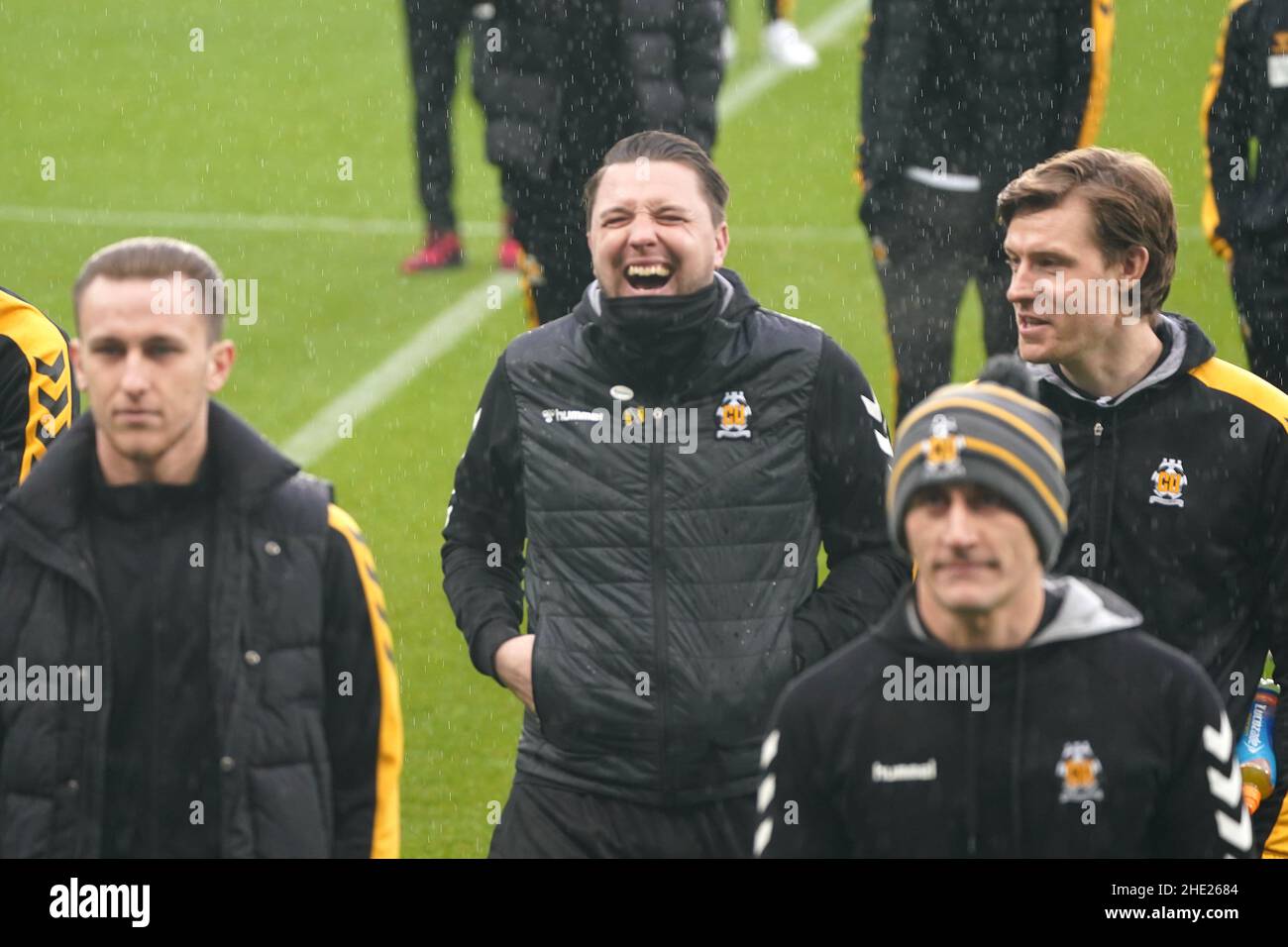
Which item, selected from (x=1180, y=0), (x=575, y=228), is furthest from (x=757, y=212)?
(x=575, y=228)

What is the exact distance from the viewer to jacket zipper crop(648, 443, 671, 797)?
16.2 feet

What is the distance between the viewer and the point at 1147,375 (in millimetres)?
5016

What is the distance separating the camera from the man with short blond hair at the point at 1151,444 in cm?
495

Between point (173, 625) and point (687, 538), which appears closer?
point (173, 625)

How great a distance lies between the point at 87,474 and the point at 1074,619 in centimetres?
176

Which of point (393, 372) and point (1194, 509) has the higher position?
point (393, 372)

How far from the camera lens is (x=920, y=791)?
3.89 meters

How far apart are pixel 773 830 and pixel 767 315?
5.37 ft

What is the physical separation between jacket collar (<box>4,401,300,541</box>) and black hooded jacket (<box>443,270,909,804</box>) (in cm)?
87

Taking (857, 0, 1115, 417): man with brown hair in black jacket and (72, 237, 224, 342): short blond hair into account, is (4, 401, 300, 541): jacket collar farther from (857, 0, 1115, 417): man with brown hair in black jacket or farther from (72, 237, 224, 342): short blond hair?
(857, 0, 1115, 417): man with brown hair in black jacket
